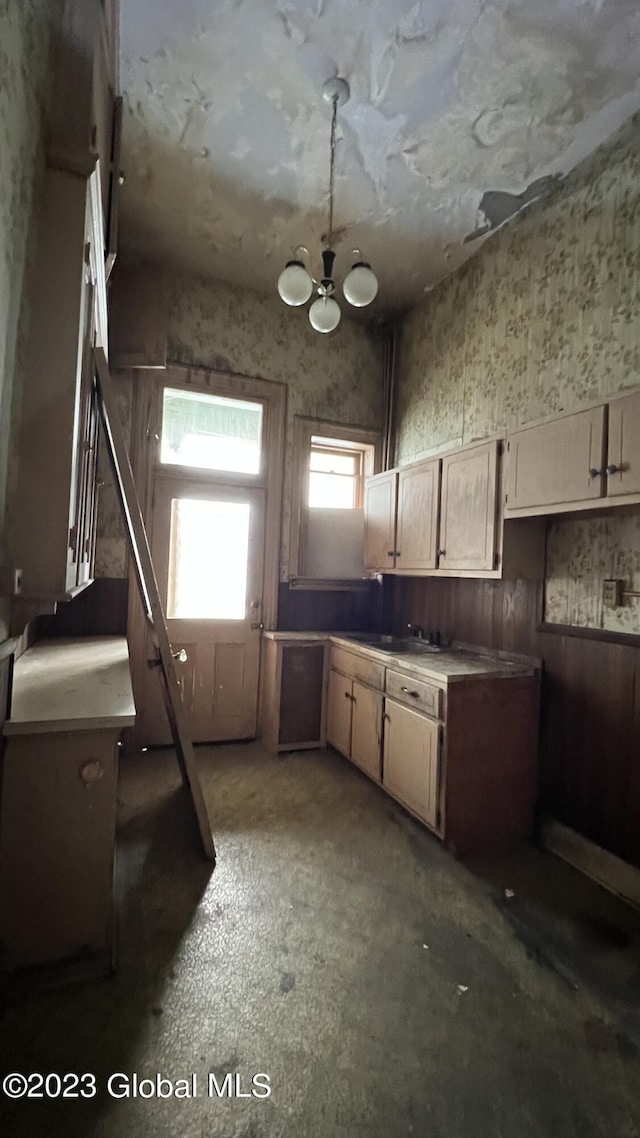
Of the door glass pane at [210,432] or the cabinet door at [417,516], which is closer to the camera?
the cabinet door at [417,516]

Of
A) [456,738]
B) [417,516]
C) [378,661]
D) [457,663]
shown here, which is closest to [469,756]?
[456,738]

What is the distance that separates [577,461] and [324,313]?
4.43 ft

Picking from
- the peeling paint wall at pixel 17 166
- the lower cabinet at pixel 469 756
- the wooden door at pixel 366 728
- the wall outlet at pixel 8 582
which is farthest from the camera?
the wooden door at pixel 366 728

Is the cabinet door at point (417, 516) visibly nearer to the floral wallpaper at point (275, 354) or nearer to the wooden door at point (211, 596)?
the floral wallpaper at point (275, 354)

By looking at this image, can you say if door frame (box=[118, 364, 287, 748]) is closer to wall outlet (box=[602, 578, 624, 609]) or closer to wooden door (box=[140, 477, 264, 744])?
wooden door (box=[140, 477, 264, 744])

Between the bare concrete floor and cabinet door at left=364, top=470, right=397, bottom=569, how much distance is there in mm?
1896

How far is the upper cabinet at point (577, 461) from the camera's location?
1.92m

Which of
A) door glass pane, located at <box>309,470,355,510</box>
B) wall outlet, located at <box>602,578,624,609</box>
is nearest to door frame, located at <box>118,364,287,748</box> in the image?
door glass pane, located at <box>309,470,355,510</box>

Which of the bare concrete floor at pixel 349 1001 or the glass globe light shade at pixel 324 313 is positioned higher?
the glass globe light shade at pixel 324 313

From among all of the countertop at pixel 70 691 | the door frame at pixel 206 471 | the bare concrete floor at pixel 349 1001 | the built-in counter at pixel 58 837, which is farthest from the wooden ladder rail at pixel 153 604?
the door frame at pixel 206 471

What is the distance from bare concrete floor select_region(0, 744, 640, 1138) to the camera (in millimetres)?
1250

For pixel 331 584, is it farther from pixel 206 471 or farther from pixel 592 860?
pixel 592 860

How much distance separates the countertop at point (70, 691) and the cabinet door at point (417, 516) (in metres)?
1.88

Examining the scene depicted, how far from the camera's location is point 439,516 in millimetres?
3021
